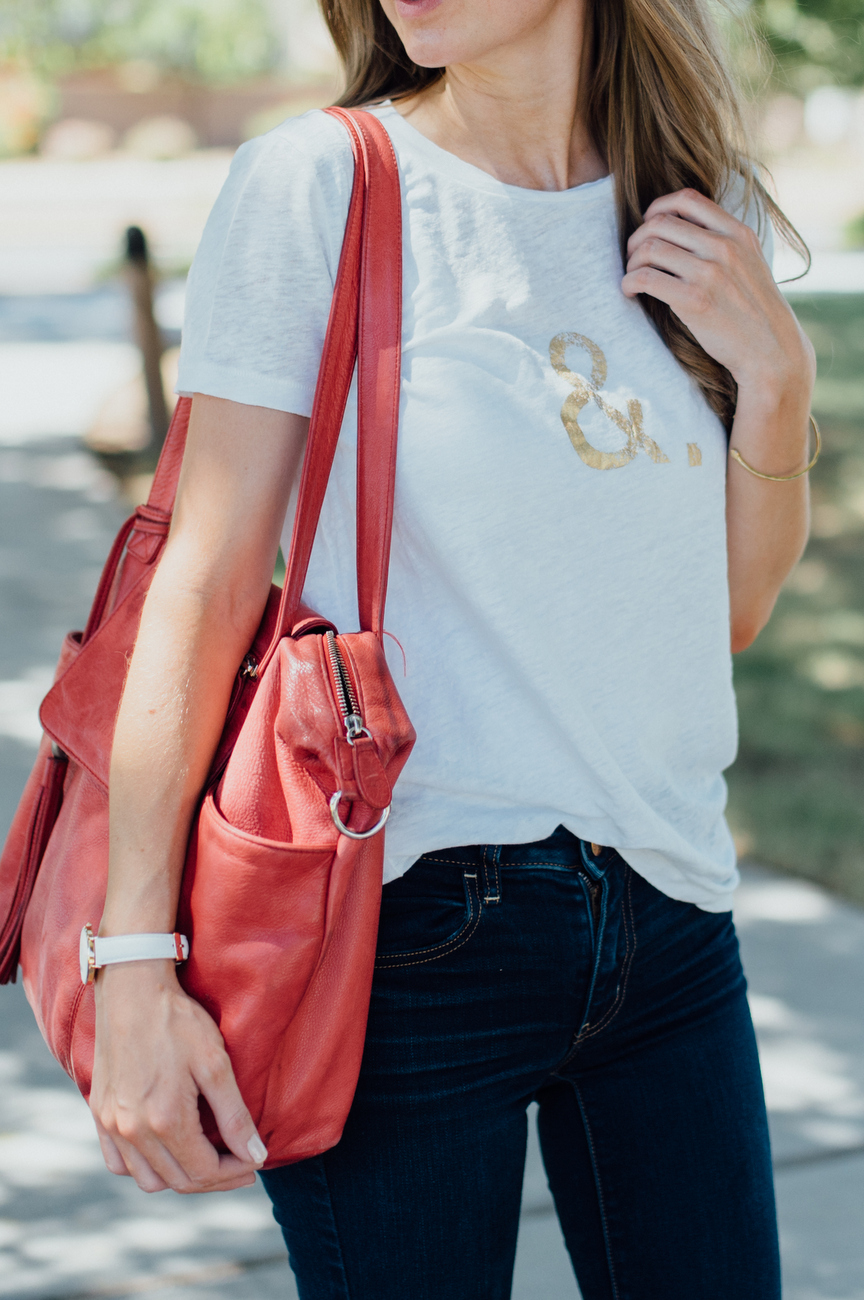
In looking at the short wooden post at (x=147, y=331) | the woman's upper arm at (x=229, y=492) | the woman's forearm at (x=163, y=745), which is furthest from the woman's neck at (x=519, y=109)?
the short wooden post at (x=147, y=331)

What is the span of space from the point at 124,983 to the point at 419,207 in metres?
0.85

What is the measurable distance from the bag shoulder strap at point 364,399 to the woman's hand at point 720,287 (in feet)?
1.21

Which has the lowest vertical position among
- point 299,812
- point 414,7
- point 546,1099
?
point 546,1099

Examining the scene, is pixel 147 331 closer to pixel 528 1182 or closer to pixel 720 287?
pixel 528 1182

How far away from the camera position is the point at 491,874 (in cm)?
145

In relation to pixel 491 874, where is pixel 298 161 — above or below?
above

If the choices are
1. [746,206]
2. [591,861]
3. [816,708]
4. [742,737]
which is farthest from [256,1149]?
[816,708]

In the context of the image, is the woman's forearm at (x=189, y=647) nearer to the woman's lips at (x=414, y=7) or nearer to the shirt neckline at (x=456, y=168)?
the shirt neckline at (x=456, y=168)

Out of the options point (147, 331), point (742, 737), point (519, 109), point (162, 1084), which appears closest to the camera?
point (162, 1084)

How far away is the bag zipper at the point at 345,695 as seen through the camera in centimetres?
126

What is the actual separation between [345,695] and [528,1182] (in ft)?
6.39

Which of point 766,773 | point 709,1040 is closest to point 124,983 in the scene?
point 709,1040

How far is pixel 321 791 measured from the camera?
128 centimetres

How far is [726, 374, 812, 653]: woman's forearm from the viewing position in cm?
171
